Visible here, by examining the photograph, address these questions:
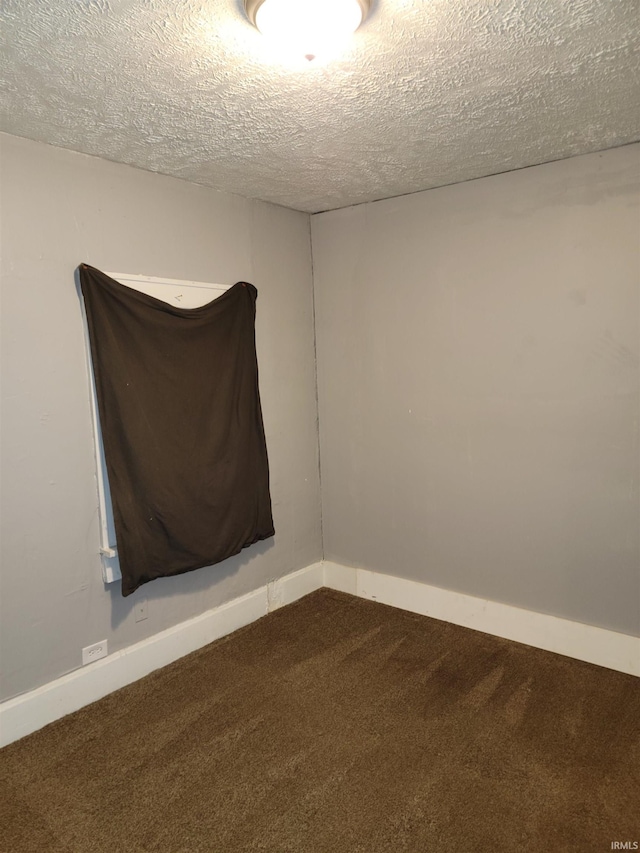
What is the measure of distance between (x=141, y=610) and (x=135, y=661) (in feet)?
0.77

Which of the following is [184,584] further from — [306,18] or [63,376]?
[306,18]

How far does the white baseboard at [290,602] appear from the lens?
2570 mm

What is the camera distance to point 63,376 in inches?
102

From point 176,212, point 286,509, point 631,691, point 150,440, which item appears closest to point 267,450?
point 286,509

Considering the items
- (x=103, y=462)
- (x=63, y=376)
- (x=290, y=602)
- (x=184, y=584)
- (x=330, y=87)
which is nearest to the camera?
(x=330, y=87)

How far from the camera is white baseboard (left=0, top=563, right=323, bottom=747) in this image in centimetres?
248

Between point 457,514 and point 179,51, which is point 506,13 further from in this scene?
point 457,514

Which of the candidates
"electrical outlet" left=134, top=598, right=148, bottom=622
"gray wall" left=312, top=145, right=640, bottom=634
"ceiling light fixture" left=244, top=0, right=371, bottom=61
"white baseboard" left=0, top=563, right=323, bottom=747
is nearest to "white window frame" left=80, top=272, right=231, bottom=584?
"electrical outlet" left=134, top=598, right=148, bottom=622

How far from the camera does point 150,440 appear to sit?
2850 millimetres

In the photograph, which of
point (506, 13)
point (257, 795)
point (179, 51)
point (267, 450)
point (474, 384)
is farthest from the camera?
point (267, 450)

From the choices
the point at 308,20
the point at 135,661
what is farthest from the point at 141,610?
the point at 308,20

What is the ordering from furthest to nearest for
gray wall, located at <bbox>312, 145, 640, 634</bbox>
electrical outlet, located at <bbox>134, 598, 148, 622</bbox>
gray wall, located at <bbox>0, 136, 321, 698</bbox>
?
electrical outlet, located at <bbox>134, 598, 148, 622</bbox>, gray wall, located at <bbox>312, 145, 640, 634</bbox>, gray wall, located at <bbox>0, 136, 321, 698</bbox>

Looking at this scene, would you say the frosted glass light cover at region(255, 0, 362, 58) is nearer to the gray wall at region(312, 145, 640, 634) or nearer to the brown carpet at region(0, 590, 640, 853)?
the gray wall at region(312, 145, 640, 634)

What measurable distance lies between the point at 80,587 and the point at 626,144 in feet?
10.3
